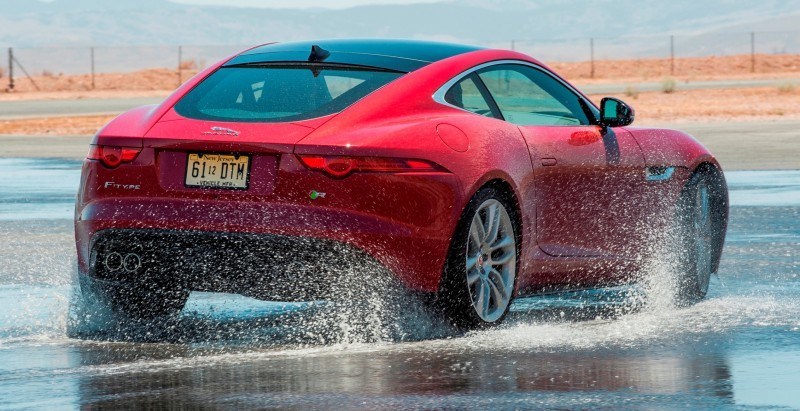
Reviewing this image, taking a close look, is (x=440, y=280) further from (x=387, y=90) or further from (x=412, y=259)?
(x=387, y=90)

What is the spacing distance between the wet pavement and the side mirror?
985 mm

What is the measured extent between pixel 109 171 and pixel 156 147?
29 centimetres

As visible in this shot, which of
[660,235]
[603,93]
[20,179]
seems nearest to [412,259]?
[660,235]

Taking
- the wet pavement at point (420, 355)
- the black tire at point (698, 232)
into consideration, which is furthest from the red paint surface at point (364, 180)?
the black tire at point (698, 232)

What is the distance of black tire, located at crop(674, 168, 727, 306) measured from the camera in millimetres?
9727

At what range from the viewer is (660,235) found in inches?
379

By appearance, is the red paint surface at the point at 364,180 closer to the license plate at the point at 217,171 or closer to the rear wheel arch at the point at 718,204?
the license plate at the point at 217,171

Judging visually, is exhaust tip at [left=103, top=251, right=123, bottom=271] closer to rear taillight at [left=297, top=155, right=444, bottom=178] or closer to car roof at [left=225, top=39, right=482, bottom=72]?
rear taillight at [left=297, top=155, right=444, bottom=178]

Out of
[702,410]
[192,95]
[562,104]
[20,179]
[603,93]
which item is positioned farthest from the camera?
[603,93]

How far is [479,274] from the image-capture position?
8133 mm

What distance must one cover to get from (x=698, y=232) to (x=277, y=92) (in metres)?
3.06

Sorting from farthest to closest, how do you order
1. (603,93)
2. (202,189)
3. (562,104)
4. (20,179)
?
1. (603,93)
2. (20,179)
3. (562,104)
4. (202,189)

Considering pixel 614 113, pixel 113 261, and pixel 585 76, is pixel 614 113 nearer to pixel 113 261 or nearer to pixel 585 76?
pixel 113 261

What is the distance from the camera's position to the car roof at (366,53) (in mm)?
8352
